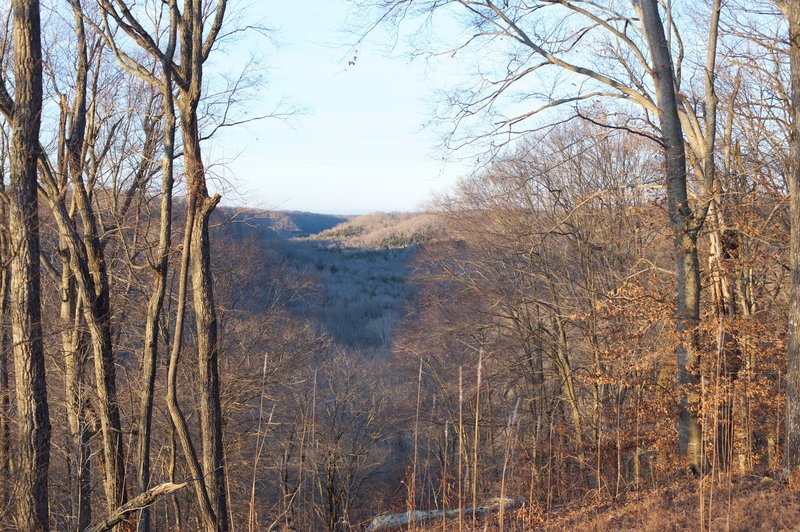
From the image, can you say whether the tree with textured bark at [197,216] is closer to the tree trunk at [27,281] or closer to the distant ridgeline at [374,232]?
the tree trunk at [27,281]

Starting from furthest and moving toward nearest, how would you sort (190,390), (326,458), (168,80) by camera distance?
1. (326,458)
2. (190,390)
3. (168,80)

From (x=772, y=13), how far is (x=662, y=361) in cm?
513

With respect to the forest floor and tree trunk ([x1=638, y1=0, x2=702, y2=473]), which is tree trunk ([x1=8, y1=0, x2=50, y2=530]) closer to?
the forest floor

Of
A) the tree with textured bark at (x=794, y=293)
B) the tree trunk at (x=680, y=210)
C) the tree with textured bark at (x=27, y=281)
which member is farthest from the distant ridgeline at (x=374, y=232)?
the tree with textured bark at (x=794, y=293)

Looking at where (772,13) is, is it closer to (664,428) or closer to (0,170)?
(664,428)

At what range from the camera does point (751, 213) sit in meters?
9.02

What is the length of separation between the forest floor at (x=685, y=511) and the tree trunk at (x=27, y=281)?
3928mm

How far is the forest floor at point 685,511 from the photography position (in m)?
4.43

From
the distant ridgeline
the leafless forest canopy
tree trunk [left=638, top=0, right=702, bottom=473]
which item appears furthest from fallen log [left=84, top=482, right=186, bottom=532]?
the distant ridgeline

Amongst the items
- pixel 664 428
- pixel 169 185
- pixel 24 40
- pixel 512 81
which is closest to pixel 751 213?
pixel 664 428

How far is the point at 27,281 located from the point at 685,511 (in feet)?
21.3

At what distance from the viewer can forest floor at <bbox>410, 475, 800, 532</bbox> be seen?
4.43 meters

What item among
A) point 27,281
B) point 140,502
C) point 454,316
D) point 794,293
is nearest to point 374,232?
point 454,316

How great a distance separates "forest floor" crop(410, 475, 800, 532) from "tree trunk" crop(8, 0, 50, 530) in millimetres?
3928
